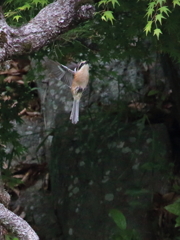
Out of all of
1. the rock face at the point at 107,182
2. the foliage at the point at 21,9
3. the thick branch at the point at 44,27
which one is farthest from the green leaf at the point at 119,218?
the thick branch at the point at 44,27

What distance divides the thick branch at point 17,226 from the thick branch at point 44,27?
735mm

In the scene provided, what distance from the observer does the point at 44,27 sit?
2.67 metres

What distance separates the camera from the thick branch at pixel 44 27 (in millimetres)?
2646

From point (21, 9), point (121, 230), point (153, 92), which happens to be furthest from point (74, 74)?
point (153, 92)

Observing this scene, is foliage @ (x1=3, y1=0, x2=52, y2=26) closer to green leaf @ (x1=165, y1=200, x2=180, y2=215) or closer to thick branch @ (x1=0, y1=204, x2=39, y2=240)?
thick branch @ (x1=0, y1=204, x2=39, y2=240)

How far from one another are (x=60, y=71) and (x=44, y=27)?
27.4 inches

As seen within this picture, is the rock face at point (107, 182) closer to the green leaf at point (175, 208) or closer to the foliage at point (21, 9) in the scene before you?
the green leaf at point (175, 208)

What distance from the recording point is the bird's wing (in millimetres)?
3275

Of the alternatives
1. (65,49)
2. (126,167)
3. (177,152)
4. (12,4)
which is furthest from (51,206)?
(12,4)

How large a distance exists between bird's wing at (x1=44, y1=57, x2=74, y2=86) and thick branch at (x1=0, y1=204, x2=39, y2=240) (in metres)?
0.95

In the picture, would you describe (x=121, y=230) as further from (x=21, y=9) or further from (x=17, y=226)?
(x=21, y=9)

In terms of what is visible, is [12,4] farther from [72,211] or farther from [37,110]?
[37,110]

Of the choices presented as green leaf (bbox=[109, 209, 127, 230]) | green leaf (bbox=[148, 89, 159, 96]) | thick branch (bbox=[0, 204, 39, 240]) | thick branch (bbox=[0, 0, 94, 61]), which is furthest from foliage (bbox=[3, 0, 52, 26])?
green leaf (bbox=[148, 89, 159, 96])

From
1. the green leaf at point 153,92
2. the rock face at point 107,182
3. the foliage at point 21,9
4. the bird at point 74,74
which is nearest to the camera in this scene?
the foliage at point 21,9
